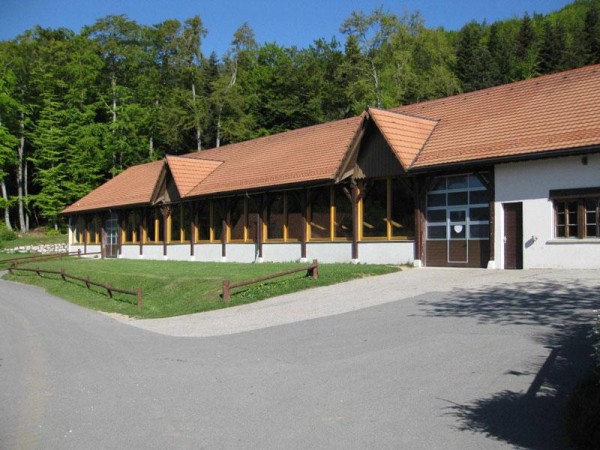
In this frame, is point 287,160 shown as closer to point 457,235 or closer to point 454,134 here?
point 454,134

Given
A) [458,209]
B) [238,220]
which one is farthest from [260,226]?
[458,209]

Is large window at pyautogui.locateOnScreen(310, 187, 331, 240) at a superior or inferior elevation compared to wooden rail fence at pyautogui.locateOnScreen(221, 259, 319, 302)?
superior

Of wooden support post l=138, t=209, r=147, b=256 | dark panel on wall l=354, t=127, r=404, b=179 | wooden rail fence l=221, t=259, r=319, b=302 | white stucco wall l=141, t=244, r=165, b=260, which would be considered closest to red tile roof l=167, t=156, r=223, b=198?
white stucco wall l=141, t=244, r=165, b=260

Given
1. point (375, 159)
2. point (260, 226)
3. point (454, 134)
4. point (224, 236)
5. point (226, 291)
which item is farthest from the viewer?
point (224, 236)

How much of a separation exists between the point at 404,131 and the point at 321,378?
16.7 m

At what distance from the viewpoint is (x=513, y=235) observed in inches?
785

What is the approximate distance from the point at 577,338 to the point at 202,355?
231 inches

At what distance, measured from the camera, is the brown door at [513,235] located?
19.8 metres

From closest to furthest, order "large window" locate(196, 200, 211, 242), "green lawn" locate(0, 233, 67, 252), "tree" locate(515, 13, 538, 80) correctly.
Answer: "large window" locate(196, 200, 211, 242)
"green lawn" locate(0, 233, 67, 252)
"tree" locate(515, 13, 538, 80)

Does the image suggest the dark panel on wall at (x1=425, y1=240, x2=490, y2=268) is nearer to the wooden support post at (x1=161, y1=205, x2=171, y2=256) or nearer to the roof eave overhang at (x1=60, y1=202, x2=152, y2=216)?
the wooden support post at (x1=161, y1=205, x2=171, y2=256)

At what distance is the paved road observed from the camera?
617 cm

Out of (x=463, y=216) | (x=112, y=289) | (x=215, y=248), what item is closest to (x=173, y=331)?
(x=112, y=289)

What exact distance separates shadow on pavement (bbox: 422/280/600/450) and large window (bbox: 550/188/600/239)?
3362 mm

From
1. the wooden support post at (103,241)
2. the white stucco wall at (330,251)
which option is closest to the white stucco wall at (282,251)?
the white stucco wall at (330,251)
